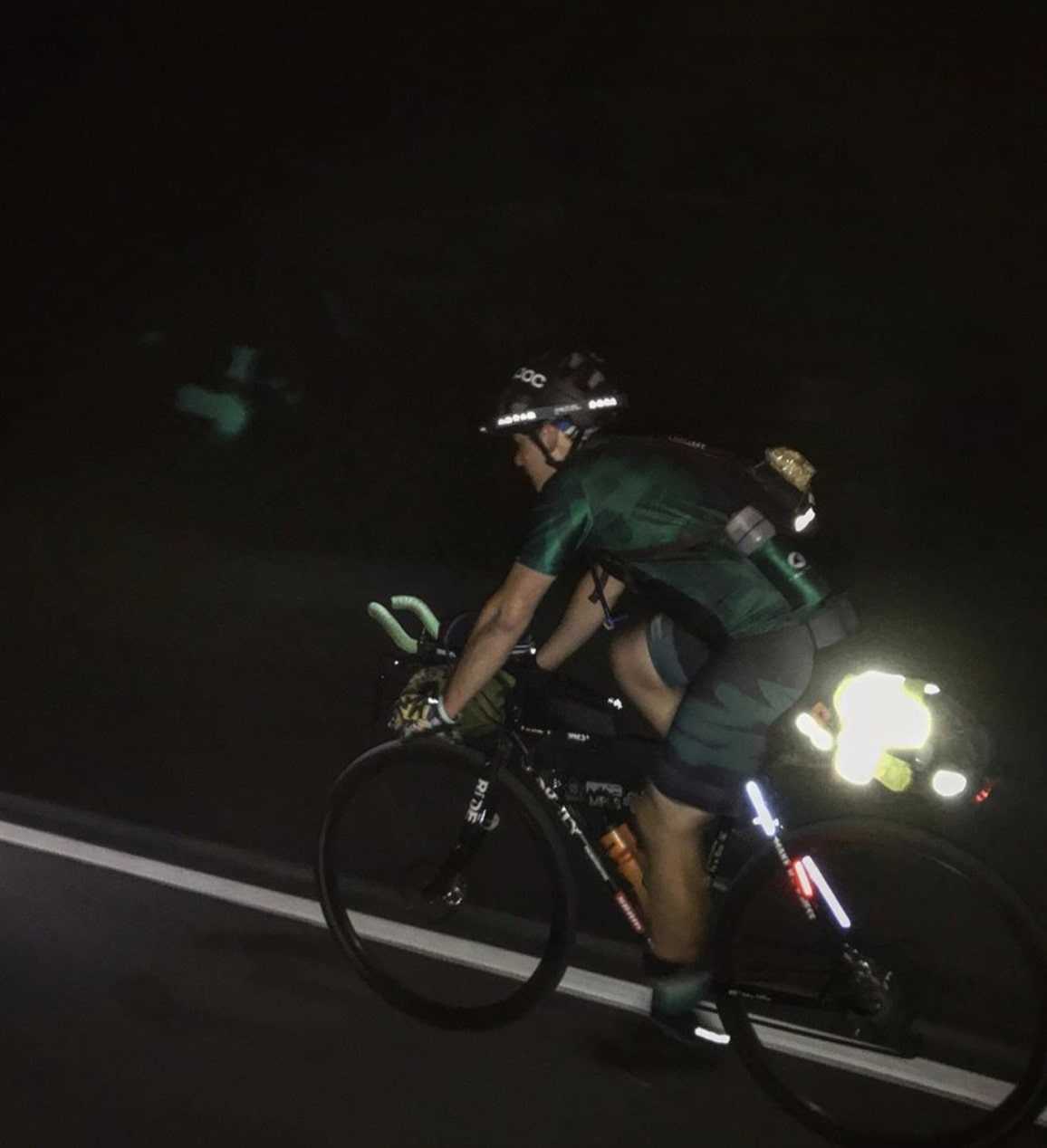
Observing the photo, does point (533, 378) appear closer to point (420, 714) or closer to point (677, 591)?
point (677, 591)

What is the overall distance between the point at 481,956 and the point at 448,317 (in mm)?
8356

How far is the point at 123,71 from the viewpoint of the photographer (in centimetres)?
1391

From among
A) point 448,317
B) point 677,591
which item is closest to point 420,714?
point 677,591

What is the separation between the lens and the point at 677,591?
365 centimetres

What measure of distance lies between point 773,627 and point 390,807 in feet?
4.56

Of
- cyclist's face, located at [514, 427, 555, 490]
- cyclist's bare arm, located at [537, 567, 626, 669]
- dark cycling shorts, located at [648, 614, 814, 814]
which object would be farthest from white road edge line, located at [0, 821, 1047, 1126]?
cyclist's face, located at [514, 427, 555, 490]

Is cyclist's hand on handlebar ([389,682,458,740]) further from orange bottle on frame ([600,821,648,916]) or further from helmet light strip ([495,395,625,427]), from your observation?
helmet light strip ([495,395,625,427])

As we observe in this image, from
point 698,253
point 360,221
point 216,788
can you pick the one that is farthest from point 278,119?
point 216,788

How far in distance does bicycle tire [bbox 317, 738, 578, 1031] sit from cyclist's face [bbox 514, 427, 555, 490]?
821mm

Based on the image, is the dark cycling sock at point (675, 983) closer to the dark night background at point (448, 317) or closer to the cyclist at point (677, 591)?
the cyclist at point (677, 591)

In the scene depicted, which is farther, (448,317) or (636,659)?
(448,317)

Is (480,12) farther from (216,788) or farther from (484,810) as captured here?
(484,810)

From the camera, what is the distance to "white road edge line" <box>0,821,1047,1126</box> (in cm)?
382

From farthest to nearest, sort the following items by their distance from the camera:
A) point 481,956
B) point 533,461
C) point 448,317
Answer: point 448,317
point 481,956
point 533,461
